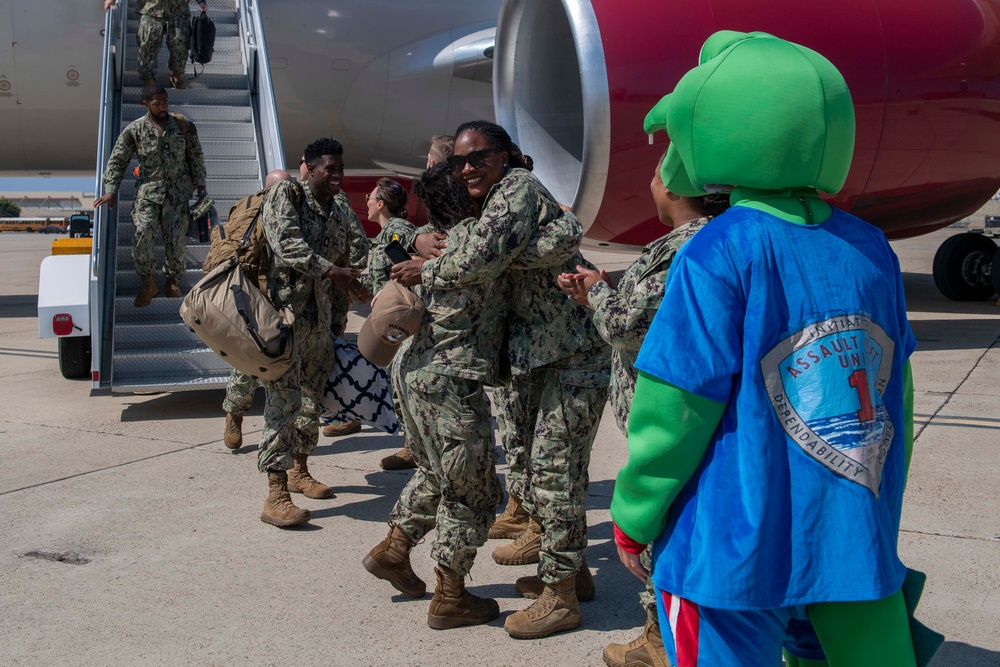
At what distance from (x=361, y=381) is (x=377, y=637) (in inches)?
69.6

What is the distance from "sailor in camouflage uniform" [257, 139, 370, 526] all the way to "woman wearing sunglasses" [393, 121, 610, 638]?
46.0 inches

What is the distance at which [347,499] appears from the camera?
4.73 meters

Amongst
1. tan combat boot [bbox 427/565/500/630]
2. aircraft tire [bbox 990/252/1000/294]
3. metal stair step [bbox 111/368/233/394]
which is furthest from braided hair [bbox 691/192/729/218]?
aircraft tire [bbox 990/252/1000/294]

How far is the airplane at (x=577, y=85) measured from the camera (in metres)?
7.07

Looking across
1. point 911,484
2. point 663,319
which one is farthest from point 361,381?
point 663,319

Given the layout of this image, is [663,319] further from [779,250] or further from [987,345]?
[987,345]

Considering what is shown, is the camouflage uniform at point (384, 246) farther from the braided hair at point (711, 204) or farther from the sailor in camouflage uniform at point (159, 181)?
the sailor in camouflage uniform at point (159, 181)

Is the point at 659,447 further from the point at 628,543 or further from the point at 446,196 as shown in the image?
the point at 446,196

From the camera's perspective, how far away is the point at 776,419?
5.16 feet

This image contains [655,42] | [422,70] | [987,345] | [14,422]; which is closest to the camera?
[14,422]

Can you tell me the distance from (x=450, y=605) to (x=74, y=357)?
17.7ft

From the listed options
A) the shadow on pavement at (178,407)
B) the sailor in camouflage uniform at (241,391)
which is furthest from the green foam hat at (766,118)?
the shadow on pavement at (178,407)

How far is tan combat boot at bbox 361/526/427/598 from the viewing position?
3447 mm

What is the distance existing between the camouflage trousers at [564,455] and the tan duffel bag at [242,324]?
1.46 m
